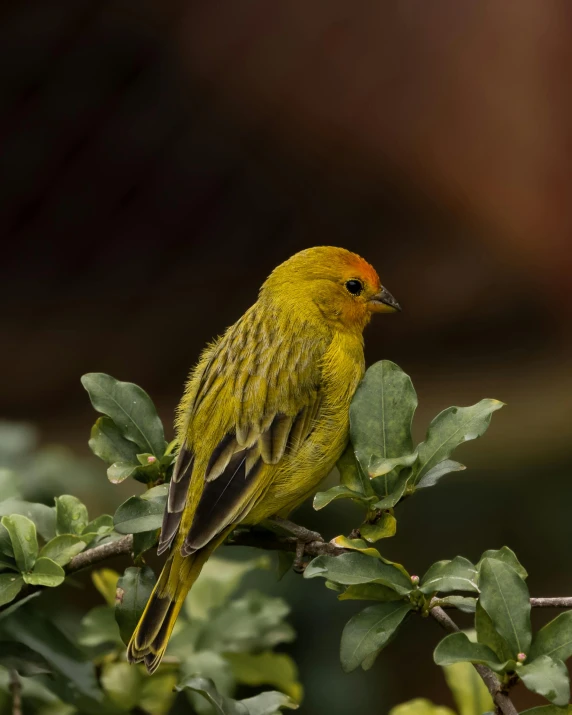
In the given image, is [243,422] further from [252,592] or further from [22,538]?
[22,538]

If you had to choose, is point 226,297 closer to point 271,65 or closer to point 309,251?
point 271,65

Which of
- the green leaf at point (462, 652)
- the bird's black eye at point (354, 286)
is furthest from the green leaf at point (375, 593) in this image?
the bird's black eye at point (354, 286)

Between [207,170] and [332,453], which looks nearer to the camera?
[332,453]

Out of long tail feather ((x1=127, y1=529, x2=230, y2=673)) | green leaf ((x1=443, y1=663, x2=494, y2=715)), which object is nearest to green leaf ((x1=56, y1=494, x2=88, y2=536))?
long tail feather ((x1=127, y1=529, x2=230, y2=673))

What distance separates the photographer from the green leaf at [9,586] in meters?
2.28

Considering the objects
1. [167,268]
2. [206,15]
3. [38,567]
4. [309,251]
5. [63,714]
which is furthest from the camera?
[167,268]

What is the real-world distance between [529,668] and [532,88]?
4496mm

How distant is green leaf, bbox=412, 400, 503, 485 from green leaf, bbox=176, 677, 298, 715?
0.55 metres

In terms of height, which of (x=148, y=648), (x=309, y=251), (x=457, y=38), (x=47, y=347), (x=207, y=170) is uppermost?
(x=457, y=38)

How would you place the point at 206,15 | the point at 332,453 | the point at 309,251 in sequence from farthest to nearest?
the point at 206,15 → the point at 309,251 → the point at 332,453

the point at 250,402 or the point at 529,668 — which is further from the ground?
the point at 529,668

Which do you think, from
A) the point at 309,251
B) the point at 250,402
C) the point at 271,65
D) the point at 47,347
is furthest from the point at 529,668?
the point at 47,347

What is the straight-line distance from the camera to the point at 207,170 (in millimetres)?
5887

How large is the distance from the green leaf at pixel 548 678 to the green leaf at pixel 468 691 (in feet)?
2.14
